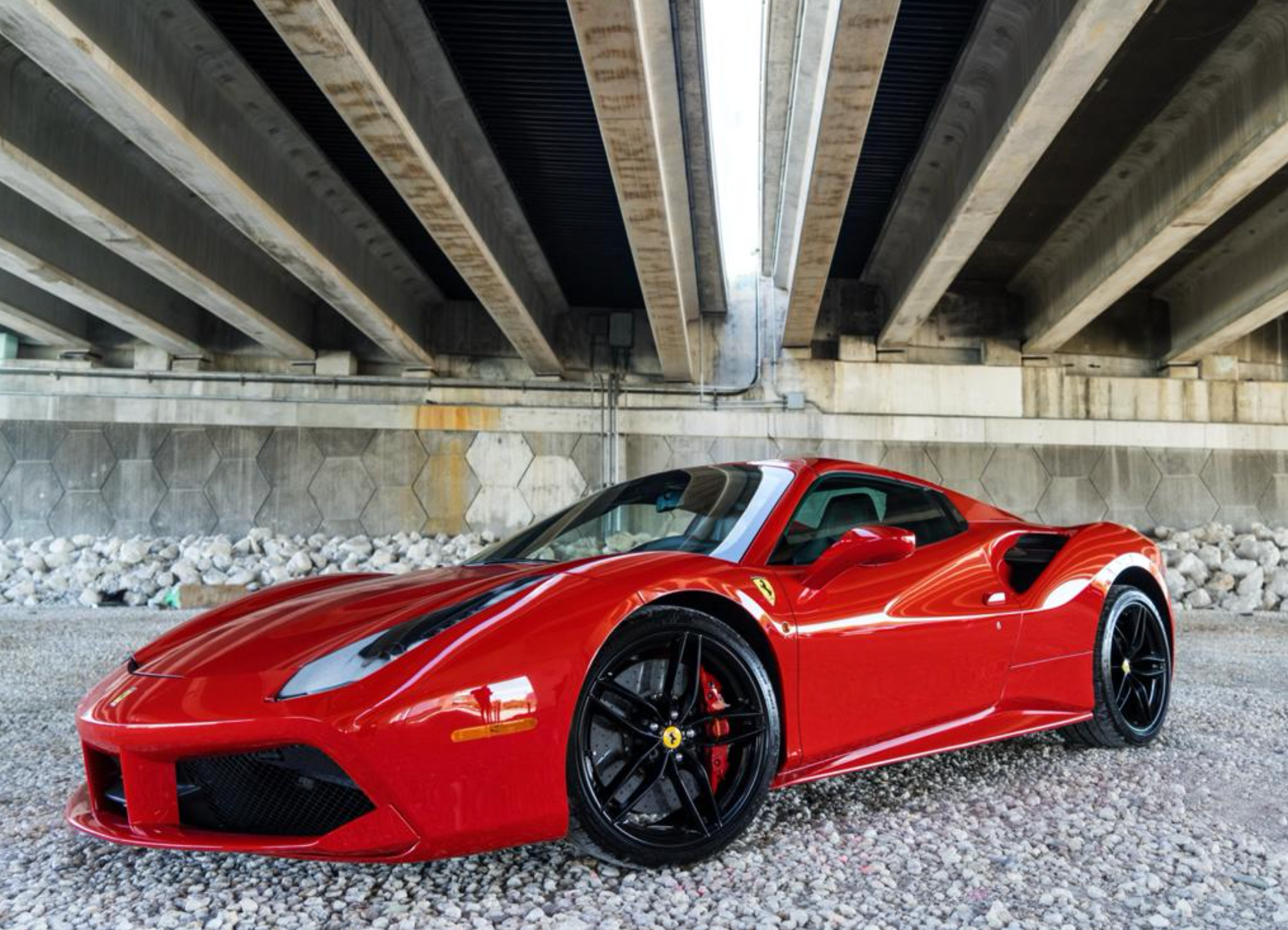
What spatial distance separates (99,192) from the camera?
7.77 metres

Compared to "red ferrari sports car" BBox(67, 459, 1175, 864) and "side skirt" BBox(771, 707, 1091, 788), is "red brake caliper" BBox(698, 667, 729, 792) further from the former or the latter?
"side skirt" BBox(771, 707, 1091, 788)

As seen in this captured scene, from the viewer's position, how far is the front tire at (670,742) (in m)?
1.98

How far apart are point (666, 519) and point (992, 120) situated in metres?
5.96

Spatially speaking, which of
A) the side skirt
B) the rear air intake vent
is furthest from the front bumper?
the rear air intake vent

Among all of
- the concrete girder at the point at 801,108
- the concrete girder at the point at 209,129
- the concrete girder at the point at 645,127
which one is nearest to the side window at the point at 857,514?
the concrete girder at the point at 645,127

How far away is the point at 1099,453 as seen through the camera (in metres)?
13.7

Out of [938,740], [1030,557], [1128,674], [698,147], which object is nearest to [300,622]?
[938,740]

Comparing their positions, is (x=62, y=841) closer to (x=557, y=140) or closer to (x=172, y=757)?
(x=172, y=757)

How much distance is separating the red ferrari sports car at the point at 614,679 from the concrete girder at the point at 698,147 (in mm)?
4125

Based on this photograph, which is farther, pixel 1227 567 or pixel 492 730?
pixel 1227 567

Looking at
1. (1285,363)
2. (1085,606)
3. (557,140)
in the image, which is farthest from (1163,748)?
(1285,363)

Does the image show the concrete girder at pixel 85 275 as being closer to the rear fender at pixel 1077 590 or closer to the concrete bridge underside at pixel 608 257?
the concrete bridge underside at pixel 608 257

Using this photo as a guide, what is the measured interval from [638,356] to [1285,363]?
10.6 metres

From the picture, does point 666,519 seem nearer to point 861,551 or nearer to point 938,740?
point 861,551
